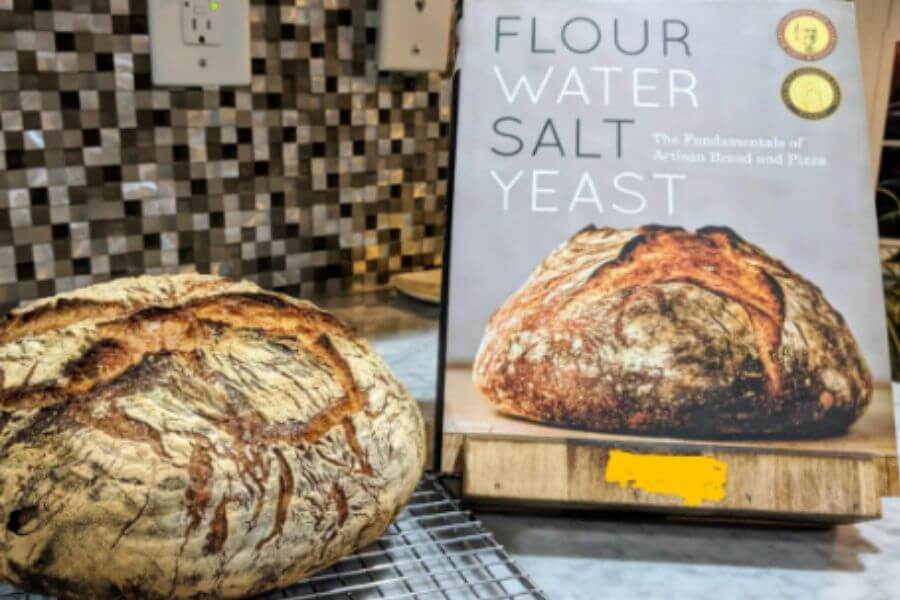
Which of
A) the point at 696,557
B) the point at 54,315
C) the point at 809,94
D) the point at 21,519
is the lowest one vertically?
the point at 696,557

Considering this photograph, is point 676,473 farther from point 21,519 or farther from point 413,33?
point 413,33

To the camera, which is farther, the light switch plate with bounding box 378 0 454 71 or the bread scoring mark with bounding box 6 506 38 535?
the light switch plate with bounding box 378 0 454 71

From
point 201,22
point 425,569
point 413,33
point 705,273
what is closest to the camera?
point 425,569

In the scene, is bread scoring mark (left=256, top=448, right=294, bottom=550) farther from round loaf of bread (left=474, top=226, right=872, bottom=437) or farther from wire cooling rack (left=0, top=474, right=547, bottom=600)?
round loaf of bread (left=474, top=226, right=872, bottom=437)

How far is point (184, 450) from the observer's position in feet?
2.35

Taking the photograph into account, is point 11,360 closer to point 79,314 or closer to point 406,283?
point 79,314

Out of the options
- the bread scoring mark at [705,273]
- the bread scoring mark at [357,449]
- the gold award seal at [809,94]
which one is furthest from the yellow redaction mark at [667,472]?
the gold award seal at [809,94]

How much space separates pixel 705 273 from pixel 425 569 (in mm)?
388

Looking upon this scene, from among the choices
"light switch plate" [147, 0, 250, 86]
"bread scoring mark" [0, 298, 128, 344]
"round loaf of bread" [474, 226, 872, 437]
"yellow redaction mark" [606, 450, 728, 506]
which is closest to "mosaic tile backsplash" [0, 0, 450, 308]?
"light switch plate" [147, 0, 250, 86]

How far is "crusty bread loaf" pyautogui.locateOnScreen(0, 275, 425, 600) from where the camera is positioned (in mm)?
697

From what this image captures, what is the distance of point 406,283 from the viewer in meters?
1.54

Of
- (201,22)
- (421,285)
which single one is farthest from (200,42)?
(421,285)

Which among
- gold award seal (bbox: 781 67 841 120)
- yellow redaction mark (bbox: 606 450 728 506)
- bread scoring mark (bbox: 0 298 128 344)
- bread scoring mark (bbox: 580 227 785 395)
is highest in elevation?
gold award seal (bbox: 781 67 841 120)

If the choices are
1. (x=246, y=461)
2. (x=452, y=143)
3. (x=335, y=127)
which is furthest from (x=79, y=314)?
(x=335, y=127)
